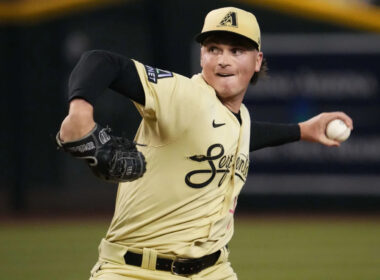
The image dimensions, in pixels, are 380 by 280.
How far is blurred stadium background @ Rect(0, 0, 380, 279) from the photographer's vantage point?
11.8 m

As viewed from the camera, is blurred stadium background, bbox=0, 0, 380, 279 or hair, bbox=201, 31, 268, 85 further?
blurred stadium background, bbox=0, 0, 380, 279

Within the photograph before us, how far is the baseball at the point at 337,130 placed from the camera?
4488 millimetres

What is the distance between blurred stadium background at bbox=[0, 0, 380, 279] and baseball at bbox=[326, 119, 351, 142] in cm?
609

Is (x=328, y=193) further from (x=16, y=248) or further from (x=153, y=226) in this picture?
(x=153, y=226)

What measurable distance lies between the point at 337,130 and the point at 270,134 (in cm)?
37

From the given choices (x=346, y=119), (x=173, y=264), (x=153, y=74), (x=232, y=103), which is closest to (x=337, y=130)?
(x=346, y=119)

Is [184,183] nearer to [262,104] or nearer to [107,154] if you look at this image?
[107,154]

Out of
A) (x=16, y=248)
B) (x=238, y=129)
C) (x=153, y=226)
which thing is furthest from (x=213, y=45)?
(x=16, y=248)

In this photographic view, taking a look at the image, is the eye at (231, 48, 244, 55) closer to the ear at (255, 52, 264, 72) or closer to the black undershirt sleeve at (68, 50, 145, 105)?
the ear at (255, 52, 264, 72)

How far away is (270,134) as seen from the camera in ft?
15.4

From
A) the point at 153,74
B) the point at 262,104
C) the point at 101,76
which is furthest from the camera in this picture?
the point at 262,104

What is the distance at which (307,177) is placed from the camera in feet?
39.3

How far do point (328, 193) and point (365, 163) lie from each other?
0.65 meters

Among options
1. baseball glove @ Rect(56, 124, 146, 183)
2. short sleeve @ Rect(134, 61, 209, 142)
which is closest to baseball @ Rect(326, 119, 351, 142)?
short sleeve @ Rect(134, 61, 209, 142)
